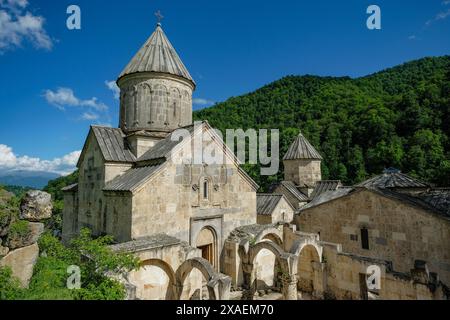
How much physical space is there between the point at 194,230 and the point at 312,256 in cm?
468

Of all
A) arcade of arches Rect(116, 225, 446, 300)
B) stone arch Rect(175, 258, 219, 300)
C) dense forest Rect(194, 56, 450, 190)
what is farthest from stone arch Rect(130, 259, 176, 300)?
dense forest Rect(194, 56, 450, 190)

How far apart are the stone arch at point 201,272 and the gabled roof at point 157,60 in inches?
341

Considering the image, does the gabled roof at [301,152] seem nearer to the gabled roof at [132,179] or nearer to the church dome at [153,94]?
the church dome at [153,94]

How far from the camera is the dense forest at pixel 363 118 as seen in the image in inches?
1480

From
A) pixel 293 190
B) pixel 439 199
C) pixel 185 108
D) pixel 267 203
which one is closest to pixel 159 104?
pixel 185 108

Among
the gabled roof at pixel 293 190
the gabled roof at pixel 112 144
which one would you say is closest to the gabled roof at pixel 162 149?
the gabled roof at pixel 112 144

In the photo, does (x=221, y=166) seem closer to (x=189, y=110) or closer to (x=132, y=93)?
(x=189, y=110)

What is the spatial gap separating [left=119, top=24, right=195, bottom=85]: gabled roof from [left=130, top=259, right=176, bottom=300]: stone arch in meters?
8.54

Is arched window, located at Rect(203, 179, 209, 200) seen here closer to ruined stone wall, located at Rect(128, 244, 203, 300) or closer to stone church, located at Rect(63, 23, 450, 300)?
stone church, located at Rect(63, 23, 450, 300)

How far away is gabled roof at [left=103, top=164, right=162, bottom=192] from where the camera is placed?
27.0ft

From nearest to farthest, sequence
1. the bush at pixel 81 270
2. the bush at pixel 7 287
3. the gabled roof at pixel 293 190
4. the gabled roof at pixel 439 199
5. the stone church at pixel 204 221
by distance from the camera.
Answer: the bush at pixel 7 287
the bush at pixel 81 270
the stone church at pixel 204 221
the gabled roof at pixel 439 199
the gabled roof at pixel 293 190

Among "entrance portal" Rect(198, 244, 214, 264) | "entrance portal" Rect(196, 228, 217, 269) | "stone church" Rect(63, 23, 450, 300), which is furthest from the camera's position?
"entrance portal" Rect(198, 244, 214, 264)

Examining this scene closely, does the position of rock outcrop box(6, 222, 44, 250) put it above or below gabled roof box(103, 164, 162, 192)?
below

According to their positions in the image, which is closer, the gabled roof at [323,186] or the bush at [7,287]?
the bush at [7,287]
